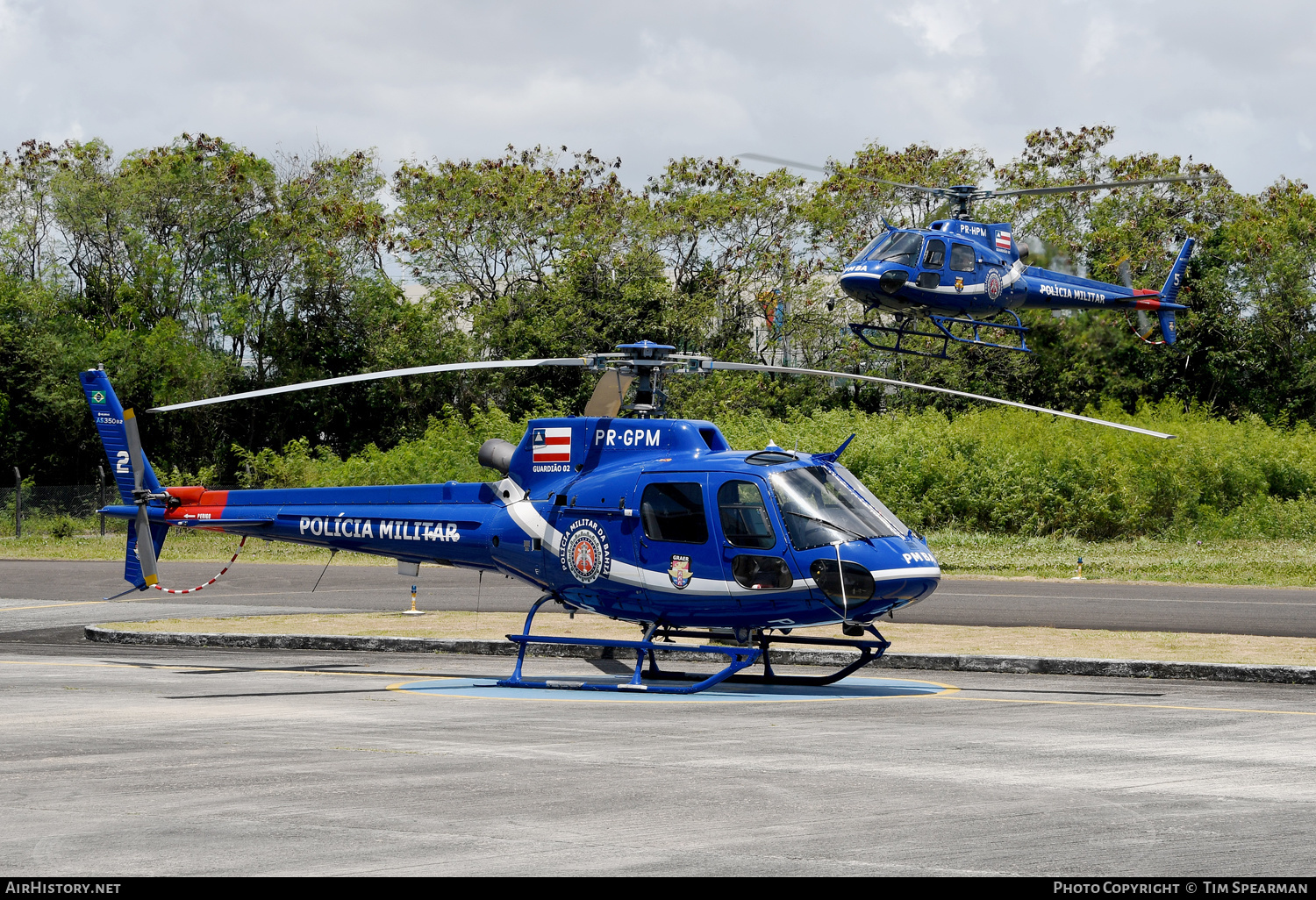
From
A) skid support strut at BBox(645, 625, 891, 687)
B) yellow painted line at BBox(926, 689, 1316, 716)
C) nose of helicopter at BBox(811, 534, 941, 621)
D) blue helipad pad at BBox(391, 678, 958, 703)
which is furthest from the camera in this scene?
skid support strut at BBox(645, 625, 891, 687)

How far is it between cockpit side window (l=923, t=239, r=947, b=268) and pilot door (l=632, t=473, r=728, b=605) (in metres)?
13.5

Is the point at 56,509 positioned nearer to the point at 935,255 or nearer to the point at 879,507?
the point at 935,255

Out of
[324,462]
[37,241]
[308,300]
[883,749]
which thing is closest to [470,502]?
[883,749]

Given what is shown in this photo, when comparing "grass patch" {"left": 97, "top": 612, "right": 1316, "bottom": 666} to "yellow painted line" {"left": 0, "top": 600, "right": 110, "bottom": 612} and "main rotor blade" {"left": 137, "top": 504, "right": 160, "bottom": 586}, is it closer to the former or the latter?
"main rotor blade" {"left": 137, "top": 504, "right": 160, "bottom": 586}

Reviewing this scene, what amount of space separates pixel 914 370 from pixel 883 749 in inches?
1489

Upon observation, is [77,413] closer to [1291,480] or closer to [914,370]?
[914,370]

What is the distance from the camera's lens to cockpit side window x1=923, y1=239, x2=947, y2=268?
25.0 m

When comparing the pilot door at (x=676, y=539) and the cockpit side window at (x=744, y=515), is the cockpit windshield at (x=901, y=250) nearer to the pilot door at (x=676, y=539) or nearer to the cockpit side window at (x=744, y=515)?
the pilot door at (x=676, y=539)

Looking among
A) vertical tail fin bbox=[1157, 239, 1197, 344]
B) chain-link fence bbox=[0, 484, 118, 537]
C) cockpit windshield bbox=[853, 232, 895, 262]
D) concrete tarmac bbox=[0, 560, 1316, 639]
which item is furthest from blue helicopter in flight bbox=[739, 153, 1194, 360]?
chain-link fence bbox=[0, 484, 118, 537]

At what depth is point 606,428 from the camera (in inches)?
545

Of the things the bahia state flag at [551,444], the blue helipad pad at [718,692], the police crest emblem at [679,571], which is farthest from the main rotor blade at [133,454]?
the police crest emblem at [679,571]

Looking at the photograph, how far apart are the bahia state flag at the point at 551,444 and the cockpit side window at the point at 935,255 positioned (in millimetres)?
12981

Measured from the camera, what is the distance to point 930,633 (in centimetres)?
1775

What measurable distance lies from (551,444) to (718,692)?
322cm
